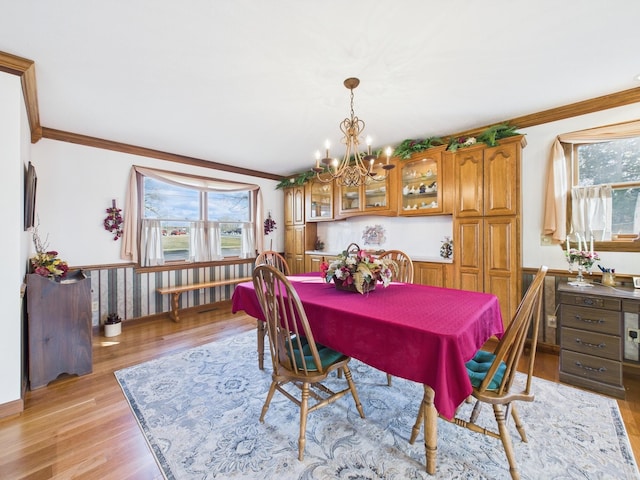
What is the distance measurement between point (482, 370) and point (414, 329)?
0.61m

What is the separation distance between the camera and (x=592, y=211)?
2.77 metres

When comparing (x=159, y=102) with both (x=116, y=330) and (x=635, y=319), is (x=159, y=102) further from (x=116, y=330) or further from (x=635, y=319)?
(x=635, y=319)

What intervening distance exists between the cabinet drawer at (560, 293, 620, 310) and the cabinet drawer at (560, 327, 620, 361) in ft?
0.73

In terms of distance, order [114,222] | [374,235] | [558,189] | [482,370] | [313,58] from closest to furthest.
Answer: [482,370] → [313,58] → [558,189] → [114,222] → [374,235]

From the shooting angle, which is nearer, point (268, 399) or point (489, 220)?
point (268, 399)

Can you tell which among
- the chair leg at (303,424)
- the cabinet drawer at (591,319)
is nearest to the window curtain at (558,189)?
the cabinet drawer at (591,319)

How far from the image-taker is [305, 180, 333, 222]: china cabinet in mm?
4961

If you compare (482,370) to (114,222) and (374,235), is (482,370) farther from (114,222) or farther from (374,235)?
(114,222)

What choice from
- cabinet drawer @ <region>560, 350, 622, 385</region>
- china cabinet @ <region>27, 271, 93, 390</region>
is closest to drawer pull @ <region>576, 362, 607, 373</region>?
cabinet drawer @ <region>560, 350, 622, 385</region>

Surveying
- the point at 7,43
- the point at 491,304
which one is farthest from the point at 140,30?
the point at 491,304

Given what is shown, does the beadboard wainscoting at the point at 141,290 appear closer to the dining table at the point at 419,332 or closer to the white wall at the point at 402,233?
the white wall at the point at 402,233

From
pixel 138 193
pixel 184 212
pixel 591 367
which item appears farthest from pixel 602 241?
pixel 138 193

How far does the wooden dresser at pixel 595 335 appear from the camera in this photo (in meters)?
2.20

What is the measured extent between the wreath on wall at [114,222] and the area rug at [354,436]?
216 centimetres
